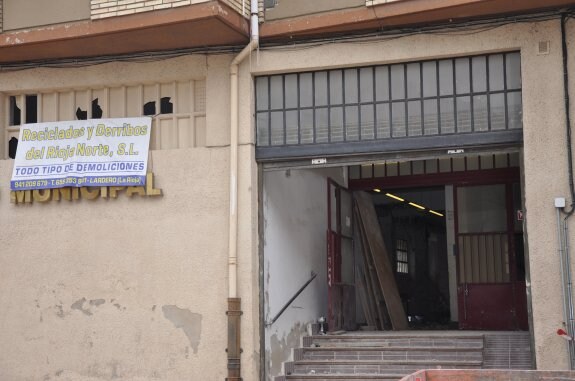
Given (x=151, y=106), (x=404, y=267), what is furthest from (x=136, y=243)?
(x=404, y=267)

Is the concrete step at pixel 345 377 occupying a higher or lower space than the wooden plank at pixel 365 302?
lower

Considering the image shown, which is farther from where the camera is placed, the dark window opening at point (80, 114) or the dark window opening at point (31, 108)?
the dark window opening at point (31, 108)

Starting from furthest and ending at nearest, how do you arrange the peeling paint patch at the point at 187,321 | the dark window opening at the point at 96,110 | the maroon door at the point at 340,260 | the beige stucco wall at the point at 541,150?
the maroon door at the point at 340,260 → the dark window opening at the point at 96,110 → the peeling paint patch at the point at 187,321 → the beige stucco wall at the point at 541,150

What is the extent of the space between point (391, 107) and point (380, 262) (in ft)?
16.6

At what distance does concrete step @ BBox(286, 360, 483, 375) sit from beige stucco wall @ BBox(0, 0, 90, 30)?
20.5 feet

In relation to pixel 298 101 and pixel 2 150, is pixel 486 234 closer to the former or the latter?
pixel 298 101

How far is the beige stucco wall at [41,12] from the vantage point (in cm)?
1389

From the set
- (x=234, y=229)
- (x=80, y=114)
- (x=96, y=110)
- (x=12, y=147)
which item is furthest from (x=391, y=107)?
(x=12, y=147)

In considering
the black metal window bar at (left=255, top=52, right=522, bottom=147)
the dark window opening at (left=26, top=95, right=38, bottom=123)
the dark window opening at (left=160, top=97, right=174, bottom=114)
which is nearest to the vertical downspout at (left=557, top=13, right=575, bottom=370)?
the black metal window bar at (left=255, top=52, right=522, bottom=147)

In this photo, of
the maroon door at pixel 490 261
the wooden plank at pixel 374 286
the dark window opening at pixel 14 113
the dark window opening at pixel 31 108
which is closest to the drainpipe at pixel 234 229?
the dark window opening at pixel 31 108

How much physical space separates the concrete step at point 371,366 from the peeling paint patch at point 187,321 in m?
1.71

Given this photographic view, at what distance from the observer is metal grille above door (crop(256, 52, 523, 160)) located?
12.6m

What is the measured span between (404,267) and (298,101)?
10.7 meters

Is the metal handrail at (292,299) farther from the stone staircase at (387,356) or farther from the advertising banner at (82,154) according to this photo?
the advertising banner at (82,154)
